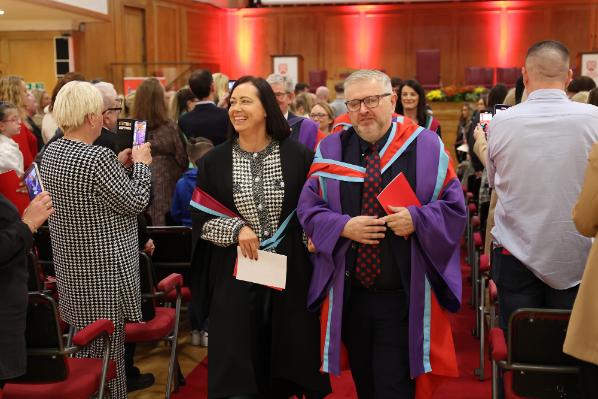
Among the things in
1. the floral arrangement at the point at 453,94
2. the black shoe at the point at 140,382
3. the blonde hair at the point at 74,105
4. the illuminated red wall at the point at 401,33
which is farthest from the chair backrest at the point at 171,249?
the illuminated red wall at the point at 401,33

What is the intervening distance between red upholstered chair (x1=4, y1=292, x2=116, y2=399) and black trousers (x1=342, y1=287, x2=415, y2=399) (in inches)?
41.9

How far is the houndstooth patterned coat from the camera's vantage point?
Result: 308cm

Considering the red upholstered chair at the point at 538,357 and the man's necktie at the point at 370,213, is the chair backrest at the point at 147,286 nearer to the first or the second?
the man's necktie at the point at 370,213

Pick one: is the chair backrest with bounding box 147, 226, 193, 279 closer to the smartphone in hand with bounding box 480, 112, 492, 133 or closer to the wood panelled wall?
the smartphone in hand with bounding box 480, 112, 492, 133

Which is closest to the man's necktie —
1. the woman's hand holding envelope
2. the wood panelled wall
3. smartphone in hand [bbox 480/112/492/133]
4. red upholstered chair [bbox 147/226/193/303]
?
the woman's hand holding envelope

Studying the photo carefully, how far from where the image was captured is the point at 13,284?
2508 millimetres

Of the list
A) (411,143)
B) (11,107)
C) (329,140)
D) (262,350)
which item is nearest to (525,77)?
(411,143)

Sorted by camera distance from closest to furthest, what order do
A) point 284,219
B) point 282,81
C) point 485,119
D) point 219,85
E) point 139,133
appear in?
point 284,219 → point 139,133 → point 485,119 → point 282,81 → point 219,85

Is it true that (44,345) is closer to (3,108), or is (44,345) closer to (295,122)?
(295,122)

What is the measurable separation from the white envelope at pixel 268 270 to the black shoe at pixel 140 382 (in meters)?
1.66

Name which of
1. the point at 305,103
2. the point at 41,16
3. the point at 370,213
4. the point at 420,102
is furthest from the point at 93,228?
the point at 41,16

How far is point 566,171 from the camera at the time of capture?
2795mm

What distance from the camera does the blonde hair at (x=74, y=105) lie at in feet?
10.2

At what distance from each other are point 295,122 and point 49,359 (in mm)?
2072
